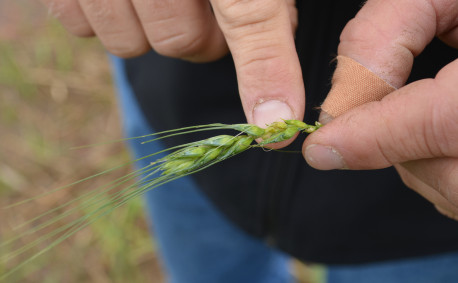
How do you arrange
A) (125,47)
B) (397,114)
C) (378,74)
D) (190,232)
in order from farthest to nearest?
(190,232)
(125,47)
(378,74)
(397,114)

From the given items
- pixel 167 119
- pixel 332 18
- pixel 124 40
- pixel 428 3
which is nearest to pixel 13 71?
pixel 167 119

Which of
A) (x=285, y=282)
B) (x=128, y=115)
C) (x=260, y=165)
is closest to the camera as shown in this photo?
(x=260, y=165)

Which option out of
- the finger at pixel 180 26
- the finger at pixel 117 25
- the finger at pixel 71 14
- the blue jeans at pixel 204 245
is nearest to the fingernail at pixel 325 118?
the finger at pixel 180 26

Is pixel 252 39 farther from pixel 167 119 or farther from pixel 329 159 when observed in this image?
pixel 167 119

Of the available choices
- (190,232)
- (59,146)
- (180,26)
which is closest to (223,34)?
(180,26)

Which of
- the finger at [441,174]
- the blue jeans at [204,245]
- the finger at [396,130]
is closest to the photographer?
the finger at [396,130]

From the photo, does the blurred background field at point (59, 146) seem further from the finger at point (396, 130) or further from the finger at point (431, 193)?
the finger at point (396, 130)

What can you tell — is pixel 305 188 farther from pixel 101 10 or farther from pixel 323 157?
pixel 101 10

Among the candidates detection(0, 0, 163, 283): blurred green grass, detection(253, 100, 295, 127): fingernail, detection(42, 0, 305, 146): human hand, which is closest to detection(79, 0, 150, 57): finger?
detection(42, 0, 305, 146): human hand
